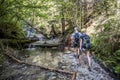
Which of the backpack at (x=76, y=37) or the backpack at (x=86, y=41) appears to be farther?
the backpack at (x=76, y=37)

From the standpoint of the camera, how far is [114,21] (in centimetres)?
1578

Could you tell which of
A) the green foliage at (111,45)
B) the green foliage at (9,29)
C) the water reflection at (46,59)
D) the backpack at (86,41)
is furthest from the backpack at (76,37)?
the green foliage at (9,29)

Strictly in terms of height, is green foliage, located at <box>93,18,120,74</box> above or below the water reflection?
above

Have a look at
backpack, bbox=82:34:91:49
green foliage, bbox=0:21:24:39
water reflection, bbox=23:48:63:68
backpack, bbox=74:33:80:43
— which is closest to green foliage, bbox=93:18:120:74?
backpack, bbox=82:34:91:49

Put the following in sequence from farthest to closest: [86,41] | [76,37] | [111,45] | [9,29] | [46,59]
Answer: [9,29] < [46,59] < [111,45] < [76,37] < [86,41]

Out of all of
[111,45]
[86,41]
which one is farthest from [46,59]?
[111,45]

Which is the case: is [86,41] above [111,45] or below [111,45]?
above

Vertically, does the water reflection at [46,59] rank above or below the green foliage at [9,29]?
below

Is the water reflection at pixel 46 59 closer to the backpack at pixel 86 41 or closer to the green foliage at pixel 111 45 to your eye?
the backpack at pixel 86 41

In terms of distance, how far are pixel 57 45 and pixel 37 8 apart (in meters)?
14.2

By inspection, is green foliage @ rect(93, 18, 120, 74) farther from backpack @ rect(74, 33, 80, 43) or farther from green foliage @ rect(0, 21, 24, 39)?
green foliage @ rect(0, 21, 24, 39)

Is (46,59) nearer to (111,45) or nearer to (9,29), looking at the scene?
(9,29)

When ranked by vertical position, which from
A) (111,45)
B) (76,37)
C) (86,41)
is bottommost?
(111,45)

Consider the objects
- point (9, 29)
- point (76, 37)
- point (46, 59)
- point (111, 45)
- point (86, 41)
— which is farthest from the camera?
point (9, 29)
